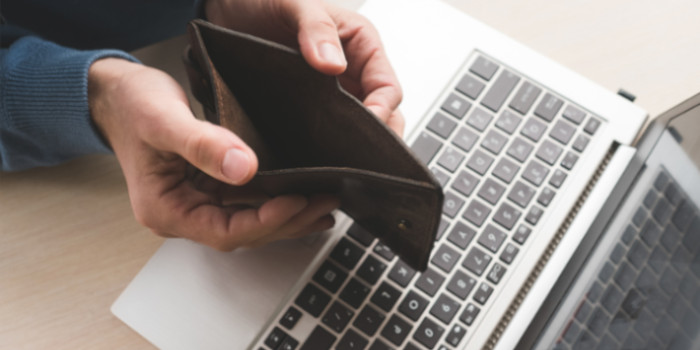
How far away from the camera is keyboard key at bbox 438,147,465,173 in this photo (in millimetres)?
540

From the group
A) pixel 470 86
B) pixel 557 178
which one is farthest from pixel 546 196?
pixel 470 86

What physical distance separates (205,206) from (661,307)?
1.22 ft

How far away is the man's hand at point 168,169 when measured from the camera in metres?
0.46

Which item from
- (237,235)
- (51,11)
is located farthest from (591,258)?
(51,11)

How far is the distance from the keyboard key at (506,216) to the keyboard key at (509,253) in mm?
17

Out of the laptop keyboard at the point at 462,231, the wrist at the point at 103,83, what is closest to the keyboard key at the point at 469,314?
the laptop keyboard at the point at 462,231

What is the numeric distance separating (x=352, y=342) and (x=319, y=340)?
0.09 ft

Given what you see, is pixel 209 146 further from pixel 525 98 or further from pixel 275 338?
pixel 525 98

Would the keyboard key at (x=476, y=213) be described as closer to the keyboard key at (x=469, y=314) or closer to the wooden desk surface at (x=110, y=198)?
the keyboard key at (x=469, y=314)

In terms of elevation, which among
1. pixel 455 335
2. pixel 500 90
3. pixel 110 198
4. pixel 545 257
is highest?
pixel 500 90

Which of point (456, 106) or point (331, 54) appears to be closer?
point (331, 54)

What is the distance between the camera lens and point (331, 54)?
1.46ft

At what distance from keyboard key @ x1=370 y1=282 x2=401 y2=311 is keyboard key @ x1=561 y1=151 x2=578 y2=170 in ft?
0.64

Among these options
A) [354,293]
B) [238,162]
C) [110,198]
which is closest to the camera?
[238,162]
